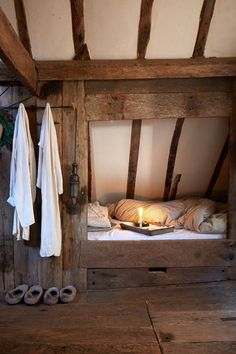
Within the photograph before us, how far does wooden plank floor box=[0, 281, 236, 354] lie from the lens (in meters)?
1.93

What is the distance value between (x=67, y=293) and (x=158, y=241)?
3.12 ft

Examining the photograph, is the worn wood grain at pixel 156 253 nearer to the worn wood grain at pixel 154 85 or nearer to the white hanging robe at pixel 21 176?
the white hanging robe at pixel 21 176

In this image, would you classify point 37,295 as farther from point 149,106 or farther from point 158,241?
point 149,106

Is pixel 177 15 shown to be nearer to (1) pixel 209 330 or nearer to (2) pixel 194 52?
(2) pixel 194 52

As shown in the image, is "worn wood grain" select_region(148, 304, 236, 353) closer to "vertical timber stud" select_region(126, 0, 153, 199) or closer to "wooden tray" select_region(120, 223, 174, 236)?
"wooden tray" select_region(120, 223, 174, 236)

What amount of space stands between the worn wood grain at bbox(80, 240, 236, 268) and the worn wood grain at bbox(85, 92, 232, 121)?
1185mm

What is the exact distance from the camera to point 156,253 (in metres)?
2.78

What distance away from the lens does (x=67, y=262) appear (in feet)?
9.02

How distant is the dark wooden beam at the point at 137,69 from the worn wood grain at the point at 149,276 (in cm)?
179

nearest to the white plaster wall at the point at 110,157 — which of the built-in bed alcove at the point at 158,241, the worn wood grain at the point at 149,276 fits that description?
the built-in bed alcove at the point at 158,241

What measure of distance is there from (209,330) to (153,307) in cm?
49

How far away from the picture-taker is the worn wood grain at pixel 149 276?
2.77 meters

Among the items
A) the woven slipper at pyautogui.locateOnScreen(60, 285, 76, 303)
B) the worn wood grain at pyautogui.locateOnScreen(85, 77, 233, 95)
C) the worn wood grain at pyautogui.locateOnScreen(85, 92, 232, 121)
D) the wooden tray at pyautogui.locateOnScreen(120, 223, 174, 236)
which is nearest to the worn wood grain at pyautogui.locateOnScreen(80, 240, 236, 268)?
the wooden tray at pyautogui.locateOnScreen(120, 223, 174, 236)

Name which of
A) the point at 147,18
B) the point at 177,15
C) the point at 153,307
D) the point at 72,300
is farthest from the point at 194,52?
the point at 72,300
